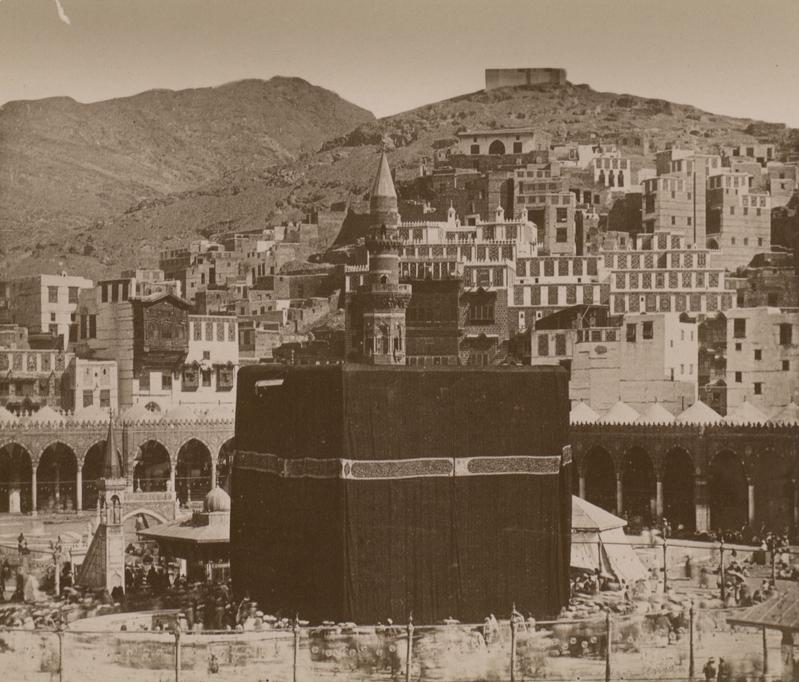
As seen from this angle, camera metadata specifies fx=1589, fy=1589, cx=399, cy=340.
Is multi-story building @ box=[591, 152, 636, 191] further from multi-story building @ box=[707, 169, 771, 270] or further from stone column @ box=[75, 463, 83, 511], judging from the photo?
stone column @ box=[75, 463, 83, 511]

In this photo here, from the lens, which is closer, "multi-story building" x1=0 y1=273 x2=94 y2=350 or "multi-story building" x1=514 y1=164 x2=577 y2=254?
"multi-story building" x1=0 y1=273 x2=94 y2=350

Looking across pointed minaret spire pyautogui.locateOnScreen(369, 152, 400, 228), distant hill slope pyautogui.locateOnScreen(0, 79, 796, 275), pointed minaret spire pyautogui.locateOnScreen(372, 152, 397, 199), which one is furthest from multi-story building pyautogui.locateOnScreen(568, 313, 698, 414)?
distant hill slope pyautogui.locateOnScreen(0, 79, 796, 275)

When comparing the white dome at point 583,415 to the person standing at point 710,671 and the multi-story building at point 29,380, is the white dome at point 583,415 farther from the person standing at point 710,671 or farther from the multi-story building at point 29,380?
the person standing at point 710,671

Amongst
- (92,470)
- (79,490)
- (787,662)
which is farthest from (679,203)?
(787,662)

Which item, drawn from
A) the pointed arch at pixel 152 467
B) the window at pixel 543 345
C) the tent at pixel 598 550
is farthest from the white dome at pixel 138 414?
the tent at pixel 598 550

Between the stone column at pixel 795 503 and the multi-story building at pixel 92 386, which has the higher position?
the multi-story building at pixel 92 386

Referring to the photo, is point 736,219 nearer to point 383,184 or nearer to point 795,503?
point 383,184
